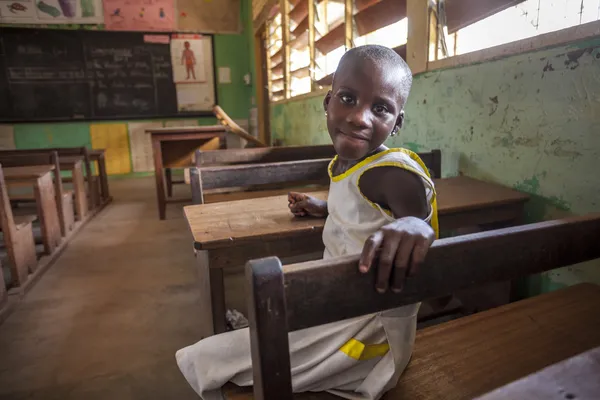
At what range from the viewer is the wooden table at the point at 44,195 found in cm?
259

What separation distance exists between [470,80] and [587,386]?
1511 mm

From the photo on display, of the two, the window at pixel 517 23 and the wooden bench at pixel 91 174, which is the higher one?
the window at pixel 517 23

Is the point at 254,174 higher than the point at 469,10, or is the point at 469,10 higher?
the point at 469,10

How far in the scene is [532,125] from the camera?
144 centimetres

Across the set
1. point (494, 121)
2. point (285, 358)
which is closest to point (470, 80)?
point (494, 121)

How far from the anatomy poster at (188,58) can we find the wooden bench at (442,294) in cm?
668

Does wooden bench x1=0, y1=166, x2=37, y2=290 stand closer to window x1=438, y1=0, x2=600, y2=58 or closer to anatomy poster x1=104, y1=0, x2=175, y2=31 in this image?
window x1=438, y1=0, x2=600, y2=58

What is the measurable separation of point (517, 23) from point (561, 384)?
1.51 meters

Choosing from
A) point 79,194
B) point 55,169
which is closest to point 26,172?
point 55,169

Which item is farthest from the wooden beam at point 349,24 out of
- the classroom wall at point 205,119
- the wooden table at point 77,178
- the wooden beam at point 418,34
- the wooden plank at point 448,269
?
the classroom wall at point 205,119

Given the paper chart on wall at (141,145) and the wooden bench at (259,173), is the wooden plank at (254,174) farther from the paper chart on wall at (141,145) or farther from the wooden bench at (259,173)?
the paper chart on wall at (141,145)

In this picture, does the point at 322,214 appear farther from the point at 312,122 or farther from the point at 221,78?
the point at 221,78

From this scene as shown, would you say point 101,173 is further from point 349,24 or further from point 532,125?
point 532,125

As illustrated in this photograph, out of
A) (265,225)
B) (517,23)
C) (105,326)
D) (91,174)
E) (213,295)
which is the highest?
(517,23)
